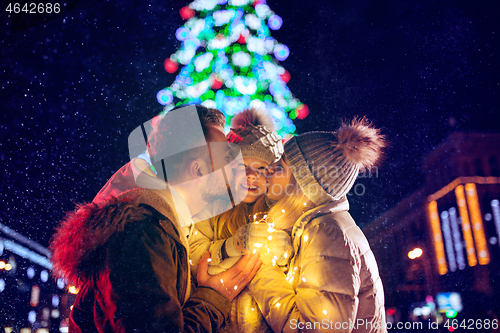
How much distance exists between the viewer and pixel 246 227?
227cm

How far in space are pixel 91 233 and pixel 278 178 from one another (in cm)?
161

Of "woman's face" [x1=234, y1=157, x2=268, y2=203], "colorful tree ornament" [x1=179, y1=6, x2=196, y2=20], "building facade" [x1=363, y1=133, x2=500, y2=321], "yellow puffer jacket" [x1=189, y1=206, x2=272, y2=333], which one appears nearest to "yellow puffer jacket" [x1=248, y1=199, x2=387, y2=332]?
"yellow puffer jacket" [x1=189, y1=206, x2=272, y2=333]

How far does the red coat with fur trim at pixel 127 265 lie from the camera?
1385 mm

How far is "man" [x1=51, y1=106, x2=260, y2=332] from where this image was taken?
1.40 m

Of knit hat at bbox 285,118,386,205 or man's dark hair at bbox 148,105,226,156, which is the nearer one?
man's dark hair at bbox 148,105,226,156

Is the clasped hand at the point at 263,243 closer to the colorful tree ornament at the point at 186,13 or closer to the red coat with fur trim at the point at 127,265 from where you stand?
the red coat with fur trim at the point at 127,265

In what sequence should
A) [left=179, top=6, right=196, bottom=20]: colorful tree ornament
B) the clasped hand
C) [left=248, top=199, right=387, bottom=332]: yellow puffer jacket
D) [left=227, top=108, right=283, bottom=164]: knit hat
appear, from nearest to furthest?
1. [left=248, top=199, right=387, bottom=332]: yellow puffer jacket
2. the clasped hand
3. [left=227, top=108, right=283, bottom=164]: knit hat
4. [left=179, top=6, right=196, bottom=20]: colorful tree ornament

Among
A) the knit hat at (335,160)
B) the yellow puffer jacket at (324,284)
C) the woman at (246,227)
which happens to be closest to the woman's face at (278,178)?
the woman at (246,227)

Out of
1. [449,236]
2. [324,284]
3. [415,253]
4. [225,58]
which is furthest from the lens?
[415,253]

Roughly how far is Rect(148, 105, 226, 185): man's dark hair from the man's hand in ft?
2.58

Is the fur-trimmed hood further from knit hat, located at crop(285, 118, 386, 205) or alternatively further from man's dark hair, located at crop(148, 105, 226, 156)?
knit hat, located at crop(285, 118, 386, 205)

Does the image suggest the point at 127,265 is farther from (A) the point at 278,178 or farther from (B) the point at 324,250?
(A) the point at 278,178

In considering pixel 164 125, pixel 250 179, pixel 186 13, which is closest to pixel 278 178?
pixel 250 179

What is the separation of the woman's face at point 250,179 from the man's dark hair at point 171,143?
52 cm
